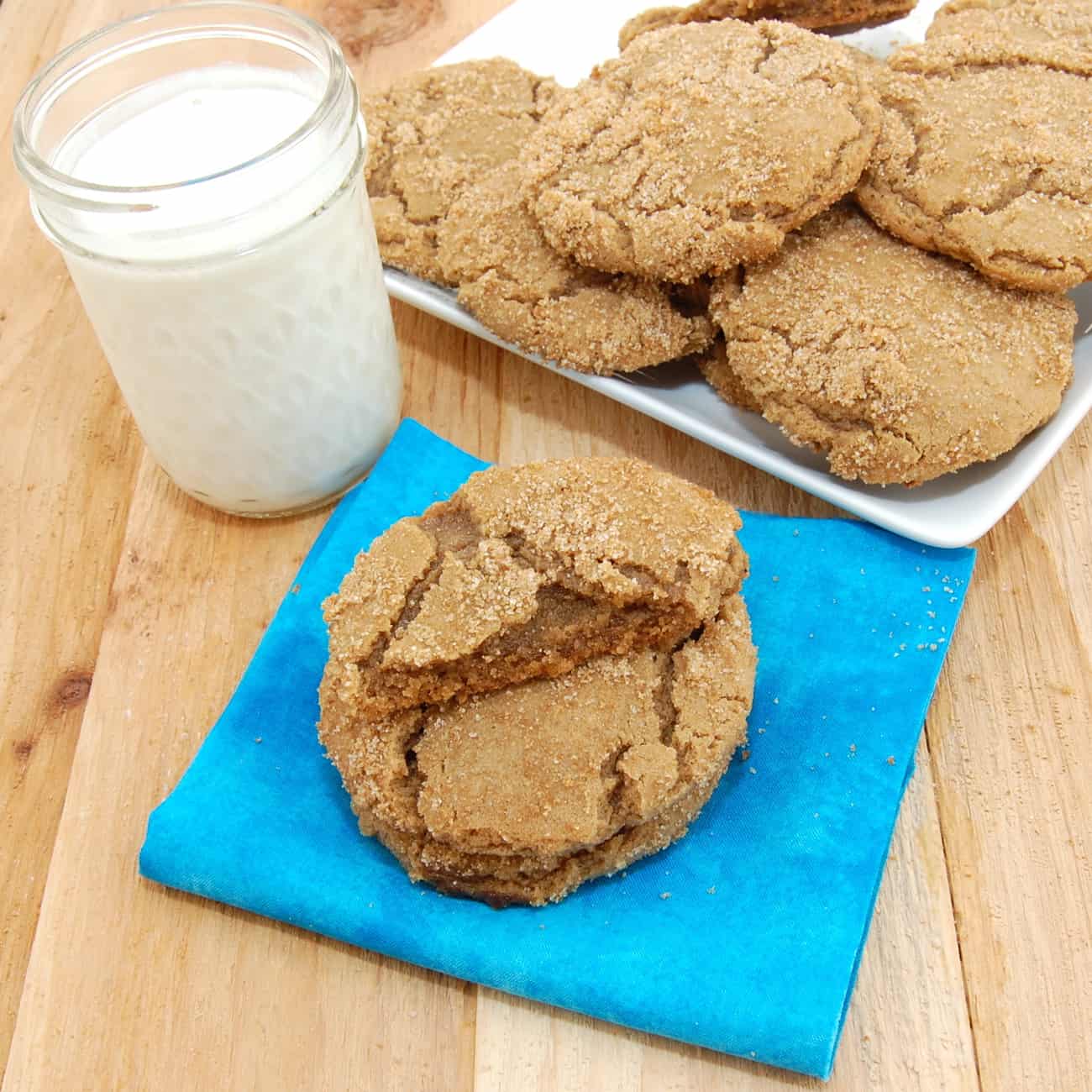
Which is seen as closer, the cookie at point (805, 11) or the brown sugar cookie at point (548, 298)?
the brown sugar cookie at point (548, 298)

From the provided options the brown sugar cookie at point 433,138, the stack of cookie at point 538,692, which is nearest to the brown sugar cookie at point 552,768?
the stack of cookie at point 538,692

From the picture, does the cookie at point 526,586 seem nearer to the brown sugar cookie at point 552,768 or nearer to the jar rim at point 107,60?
the brown sugar cookie at point 552,768

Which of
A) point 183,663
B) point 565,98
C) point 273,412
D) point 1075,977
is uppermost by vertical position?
point 565,98

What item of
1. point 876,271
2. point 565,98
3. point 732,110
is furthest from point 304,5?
point 876,271

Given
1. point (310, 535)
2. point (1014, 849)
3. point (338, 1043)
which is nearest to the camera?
point (338, 1043)

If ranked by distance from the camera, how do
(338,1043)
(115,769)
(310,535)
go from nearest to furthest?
(338,1043) → (115,769) → (310,535)

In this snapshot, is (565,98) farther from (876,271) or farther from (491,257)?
(876,271)

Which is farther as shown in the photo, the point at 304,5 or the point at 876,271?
the point at 304,5
